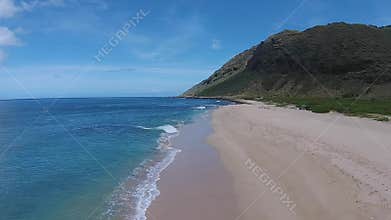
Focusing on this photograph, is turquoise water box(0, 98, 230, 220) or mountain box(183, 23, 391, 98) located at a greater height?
mountain box(183, 23, 391, 98)

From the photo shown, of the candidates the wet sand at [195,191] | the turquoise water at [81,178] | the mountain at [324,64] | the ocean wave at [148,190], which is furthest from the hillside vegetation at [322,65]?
the ocean wave at [148,190]

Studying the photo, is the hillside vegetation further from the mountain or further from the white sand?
the white sand

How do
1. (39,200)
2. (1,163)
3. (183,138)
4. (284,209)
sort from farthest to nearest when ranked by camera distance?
(183,138)
(1,163)
(39,200)
(284,209)

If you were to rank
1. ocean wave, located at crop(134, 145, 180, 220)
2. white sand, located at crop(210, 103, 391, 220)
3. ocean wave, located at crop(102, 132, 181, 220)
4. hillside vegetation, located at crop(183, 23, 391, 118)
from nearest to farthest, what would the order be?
white sand, located at crop(210, 103, 391, 220) < ocean wave, located at crop(102, 132, 181, 220) < ocean wave, located at crop(134, 145, 180, 220) < hillside vegetation, located at crop(183, 23, 391, 118)

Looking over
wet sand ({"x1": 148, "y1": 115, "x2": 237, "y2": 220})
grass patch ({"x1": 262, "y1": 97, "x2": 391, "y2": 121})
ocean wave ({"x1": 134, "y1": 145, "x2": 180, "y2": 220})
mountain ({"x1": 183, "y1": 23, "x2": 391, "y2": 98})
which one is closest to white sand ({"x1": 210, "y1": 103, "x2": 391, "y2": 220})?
wet sand ({"x1": 148, "y1": 115, "x2": 237, "y2": 220})

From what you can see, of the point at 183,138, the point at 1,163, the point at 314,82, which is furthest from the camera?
the point at 314,82

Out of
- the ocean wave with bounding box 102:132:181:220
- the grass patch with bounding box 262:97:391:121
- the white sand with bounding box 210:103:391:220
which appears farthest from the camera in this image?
the grass patch with bounding box 262:97:391:121

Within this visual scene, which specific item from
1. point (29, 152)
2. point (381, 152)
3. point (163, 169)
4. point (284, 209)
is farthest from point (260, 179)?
point (29, 152)

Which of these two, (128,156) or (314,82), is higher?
(314,82)

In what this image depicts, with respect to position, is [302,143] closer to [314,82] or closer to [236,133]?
[236,133]
